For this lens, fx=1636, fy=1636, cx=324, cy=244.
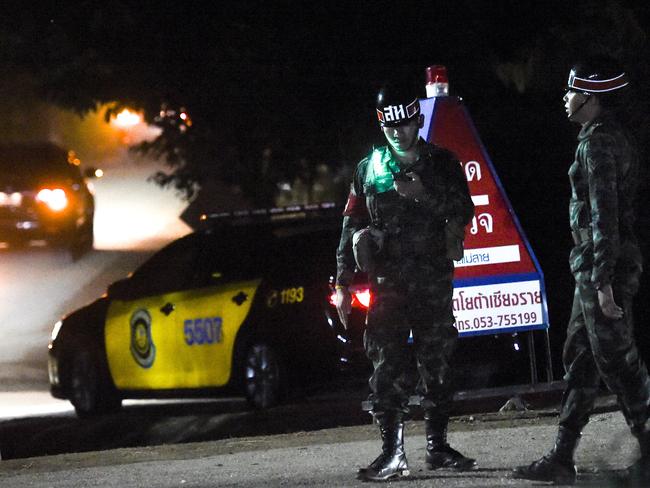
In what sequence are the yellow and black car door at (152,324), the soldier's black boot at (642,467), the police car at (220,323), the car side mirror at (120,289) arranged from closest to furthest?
the soldier's black boot at (642,467)
the police car at (220,323)
the yellow and black car door at (152,324)
the car side mirror at (120,289)

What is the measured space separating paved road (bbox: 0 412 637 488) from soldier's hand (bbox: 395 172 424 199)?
126cm

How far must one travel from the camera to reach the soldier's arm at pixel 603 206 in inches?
257

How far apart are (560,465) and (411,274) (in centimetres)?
111

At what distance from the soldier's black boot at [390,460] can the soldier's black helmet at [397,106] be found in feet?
4.42

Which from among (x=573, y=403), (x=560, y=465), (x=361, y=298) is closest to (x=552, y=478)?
(x=560, y=465)

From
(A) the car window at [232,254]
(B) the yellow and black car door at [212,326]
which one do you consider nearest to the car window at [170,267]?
(A) the car window at [232,254]

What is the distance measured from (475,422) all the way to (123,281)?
14.3 feet

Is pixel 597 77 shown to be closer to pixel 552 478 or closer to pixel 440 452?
pixel 552 478

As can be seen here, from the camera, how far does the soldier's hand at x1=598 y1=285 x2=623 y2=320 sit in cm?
655

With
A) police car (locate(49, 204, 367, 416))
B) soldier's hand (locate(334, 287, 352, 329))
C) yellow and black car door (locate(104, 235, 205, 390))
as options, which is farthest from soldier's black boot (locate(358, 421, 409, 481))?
yellow and black car door (locate(104, 235, 205, 390))

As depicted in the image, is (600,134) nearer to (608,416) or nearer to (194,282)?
(608,416)

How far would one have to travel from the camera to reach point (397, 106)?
720 cm

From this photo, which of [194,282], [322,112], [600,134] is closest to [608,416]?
[600,134]

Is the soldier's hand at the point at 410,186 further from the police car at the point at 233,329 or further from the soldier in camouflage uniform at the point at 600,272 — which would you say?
the police car at the point at 233,329
